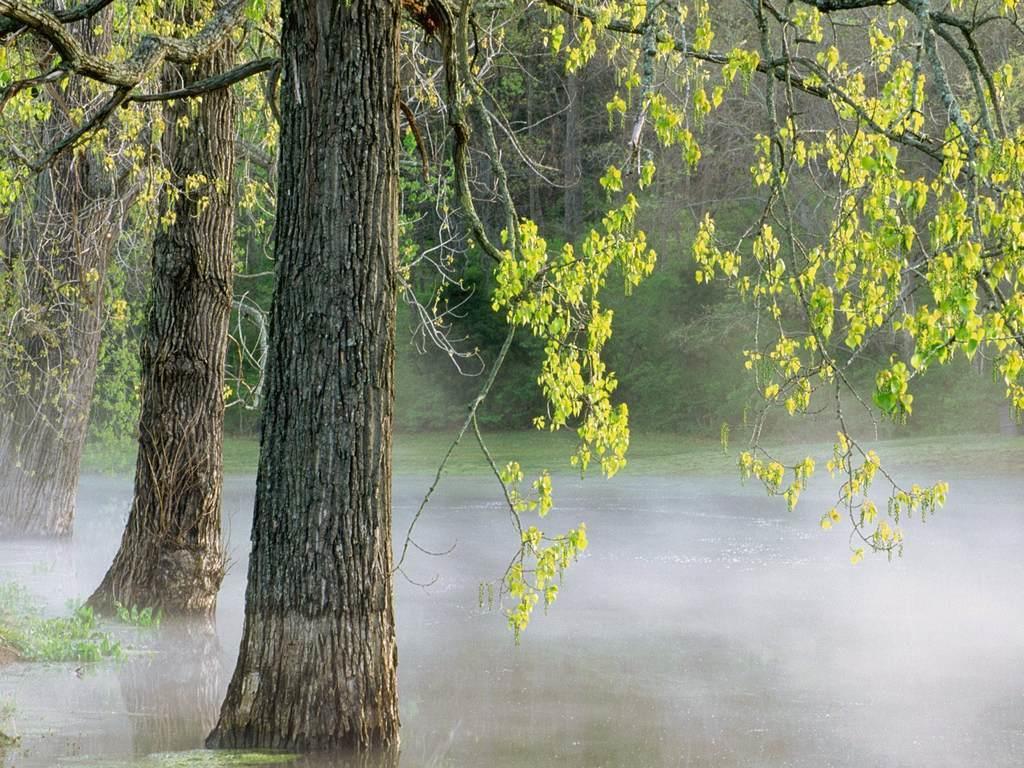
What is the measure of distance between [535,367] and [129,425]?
20138 mm

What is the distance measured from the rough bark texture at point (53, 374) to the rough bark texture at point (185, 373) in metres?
3.57

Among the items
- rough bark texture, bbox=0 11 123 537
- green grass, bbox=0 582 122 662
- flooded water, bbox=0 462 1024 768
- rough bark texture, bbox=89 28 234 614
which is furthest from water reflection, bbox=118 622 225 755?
rough bark texture, bbox=0 11 123 537

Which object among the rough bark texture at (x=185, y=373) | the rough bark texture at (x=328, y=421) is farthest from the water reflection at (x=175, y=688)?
the rough bark texture at (x=328, y=421)

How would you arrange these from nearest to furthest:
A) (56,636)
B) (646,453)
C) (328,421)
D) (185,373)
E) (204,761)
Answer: (204,761), (328,421), (56,636), (185,373), (646,453)

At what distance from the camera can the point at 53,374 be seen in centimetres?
1494

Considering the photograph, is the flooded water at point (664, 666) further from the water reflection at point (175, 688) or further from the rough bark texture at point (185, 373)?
the rough bark texture at point (185, 373)

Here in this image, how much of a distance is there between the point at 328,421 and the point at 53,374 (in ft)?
27.4

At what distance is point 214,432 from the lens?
11562 mm

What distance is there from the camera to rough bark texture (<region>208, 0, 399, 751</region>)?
7508 mm

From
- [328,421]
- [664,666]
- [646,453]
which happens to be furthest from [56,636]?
[646,453]

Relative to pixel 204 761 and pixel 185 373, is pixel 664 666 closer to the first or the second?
pixel 185 373

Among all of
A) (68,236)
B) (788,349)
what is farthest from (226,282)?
(788,349)

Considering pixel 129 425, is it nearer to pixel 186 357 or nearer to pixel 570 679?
pixel 186 357

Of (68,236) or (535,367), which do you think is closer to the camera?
(68,236)
